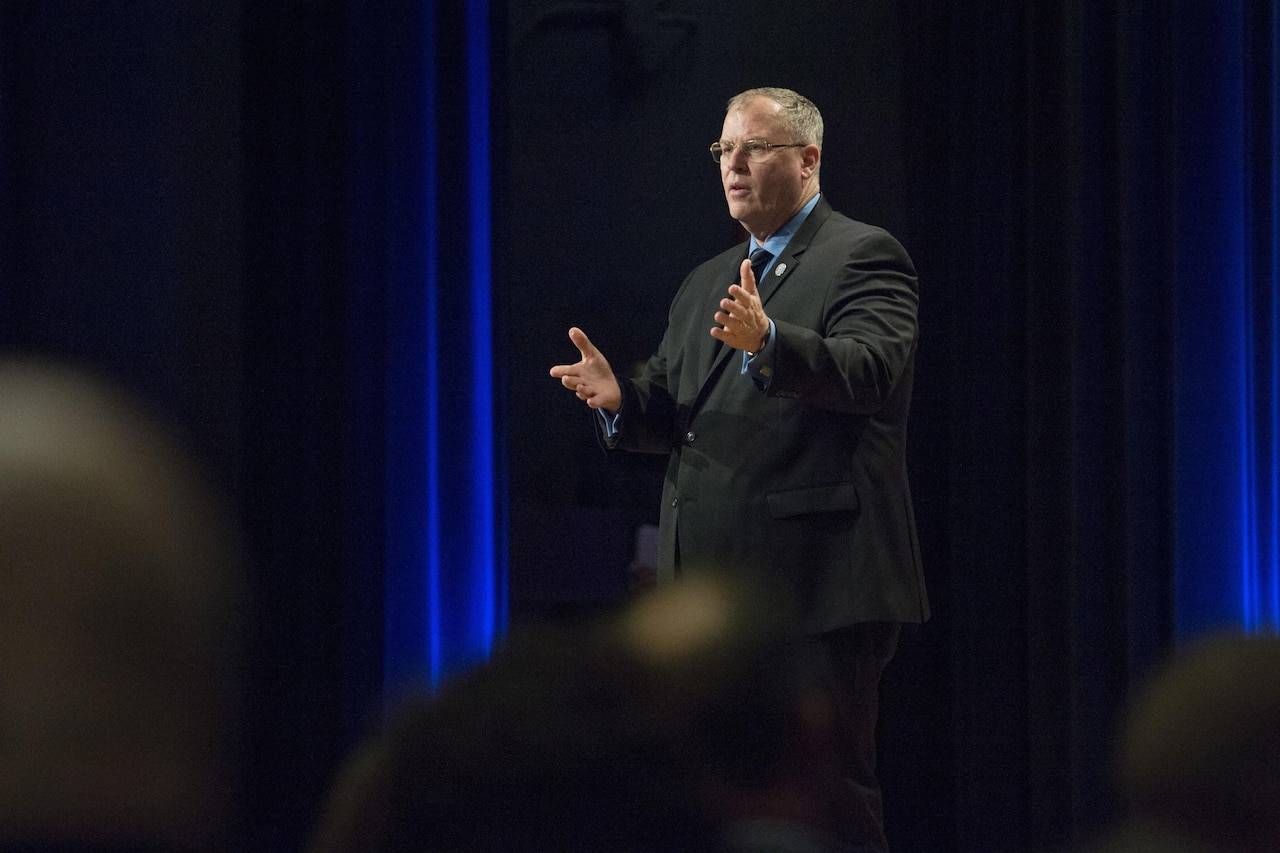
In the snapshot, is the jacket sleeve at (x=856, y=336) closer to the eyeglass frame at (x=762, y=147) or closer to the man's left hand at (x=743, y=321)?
the man's left hand at (x=743, y=321)

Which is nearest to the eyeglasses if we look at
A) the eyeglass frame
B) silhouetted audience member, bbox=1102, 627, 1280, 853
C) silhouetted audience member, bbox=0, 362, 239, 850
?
the eyeglass frame

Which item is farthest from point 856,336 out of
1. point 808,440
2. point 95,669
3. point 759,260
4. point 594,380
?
point 95,669

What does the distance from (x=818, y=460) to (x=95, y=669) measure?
3.83 ft

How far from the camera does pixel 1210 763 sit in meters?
0.68

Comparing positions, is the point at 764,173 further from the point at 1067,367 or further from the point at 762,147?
the point at 1067,367

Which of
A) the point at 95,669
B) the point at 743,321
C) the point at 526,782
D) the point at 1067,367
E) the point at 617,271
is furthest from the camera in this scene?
the point at 617,271

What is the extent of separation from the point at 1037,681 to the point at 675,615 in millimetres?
1808

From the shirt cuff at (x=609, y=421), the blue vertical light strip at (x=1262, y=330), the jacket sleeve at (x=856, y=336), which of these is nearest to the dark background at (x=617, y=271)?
the blue vertical light strip at (x=1262, y=330)

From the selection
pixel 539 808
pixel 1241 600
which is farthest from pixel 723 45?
pixel 539 808

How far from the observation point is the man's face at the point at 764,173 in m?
2.00

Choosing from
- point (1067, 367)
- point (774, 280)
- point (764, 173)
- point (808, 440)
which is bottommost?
point (808, 440)

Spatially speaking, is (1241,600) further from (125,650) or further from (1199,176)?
(125,650)

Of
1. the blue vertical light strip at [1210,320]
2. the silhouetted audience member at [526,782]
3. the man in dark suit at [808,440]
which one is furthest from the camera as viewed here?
the blue vertical light strip at [1210,320]

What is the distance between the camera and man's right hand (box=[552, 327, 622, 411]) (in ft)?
6.38
